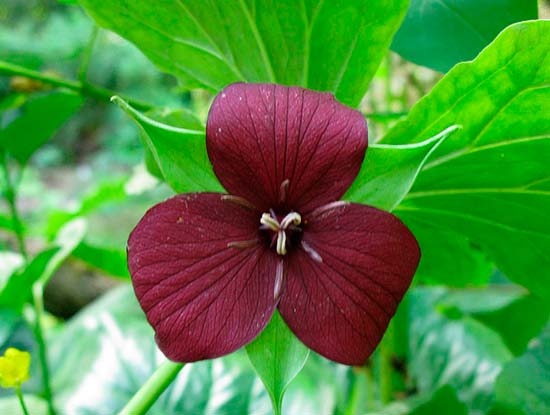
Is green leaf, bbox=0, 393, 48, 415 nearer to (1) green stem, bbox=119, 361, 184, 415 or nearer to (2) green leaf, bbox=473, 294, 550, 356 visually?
(1) green stem, bbox=119, 361, 184, 415

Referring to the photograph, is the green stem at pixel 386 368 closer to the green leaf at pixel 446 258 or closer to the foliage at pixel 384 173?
the foliage at pixel 384 173

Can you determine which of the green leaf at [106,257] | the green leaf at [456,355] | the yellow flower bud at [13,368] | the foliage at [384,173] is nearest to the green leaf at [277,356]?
the foliage at [384,173]

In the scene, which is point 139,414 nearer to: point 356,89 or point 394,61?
point 356,89

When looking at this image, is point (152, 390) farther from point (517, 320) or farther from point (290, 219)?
point (517, 320)

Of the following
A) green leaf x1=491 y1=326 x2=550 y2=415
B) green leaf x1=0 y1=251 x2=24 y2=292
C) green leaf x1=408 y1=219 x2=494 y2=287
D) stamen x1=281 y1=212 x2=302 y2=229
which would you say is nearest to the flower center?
stamen x1=281 y1=212 x2=302 y2=229

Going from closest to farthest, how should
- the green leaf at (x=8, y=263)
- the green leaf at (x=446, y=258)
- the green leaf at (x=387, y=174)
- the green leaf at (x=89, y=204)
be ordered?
the green leaf at (x=387, y=174), the green leaf at (x=446, y=258), the green leaf at (x=8, y=263), the green leaf at (x=89, y=204)

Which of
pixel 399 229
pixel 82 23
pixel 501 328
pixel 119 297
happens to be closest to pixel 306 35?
pixel 399 229
